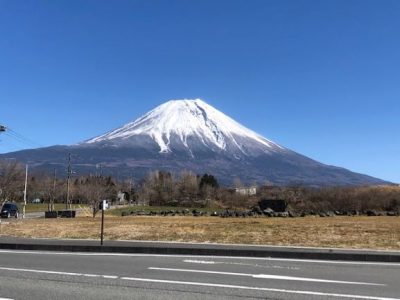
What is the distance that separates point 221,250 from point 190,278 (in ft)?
17.3

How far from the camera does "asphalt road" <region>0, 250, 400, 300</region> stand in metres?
9.69

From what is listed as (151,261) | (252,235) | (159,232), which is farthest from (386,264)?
(159,232)

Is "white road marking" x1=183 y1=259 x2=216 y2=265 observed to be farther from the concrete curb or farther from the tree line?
the tree line

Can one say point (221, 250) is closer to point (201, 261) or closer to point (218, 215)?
point (201, 261)

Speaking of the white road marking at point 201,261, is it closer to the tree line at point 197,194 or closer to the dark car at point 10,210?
the tree line at point 197,194

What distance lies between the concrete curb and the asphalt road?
0.71m

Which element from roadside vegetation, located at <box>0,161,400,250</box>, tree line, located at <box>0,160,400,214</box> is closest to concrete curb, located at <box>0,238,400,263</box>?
roadside vegetation, located at <box>0,161,400,250</box>

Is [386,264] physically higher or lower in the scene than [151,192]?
lower

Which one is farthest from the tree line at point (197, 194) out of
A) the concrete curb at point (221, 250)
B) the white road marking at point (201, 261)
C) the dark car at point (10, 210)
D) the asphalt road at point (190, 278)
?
the asphalt road at point (190, 278)

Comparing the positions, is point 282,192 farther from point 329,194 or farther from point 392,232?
point 392,232

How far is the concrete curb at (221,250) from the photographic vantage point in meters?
15.4

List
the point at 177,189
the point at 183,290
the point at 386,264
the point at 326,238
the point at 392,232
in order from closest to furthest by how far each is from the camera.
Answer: the point at 183,290 → the point at 386,264 → the point at 326,238 → the point at 392,232 → the point at 177,189

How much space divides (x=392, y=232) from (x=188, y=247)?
35.7ft

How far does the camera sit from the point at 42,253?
17266mm
